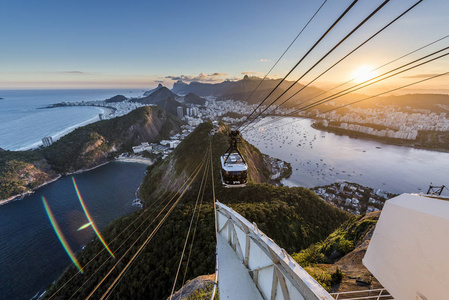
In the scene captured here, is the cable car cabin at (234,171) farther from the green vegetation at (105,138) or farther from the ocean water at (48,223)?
the green vegetation at (105,138)

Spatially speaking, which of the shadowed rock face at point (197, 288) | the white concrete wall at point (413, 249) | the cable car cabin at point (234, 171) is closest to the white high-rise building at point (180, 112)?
the cable car cabin at point (234, 171)

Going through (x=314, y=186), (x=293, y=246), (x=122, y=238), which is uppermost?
(x=293, y=246)

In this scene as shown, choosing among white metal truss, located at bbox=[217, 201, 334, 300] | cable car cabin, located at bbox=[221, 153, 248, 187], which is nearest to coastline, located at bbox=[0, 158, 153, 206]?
cable car cabin, located at bbox=[221, 153, 248, 187]

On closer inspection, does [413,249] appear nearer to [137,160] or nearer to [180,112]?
[137,160]

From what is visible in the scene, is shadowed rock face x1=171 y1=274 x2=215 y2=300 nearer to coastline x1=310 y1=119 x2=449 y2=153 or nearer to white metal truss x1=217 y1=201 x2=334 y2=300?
white metal truss x1=217 y1=201 x2=334 y2=300

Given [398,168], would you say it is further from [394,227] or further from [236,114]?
[236,114]

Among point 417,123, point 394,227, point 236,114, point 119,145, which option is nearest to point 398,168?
point 417,123

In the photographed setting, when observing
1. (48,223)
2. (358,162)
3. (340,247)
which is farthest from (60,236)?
(358,162)
